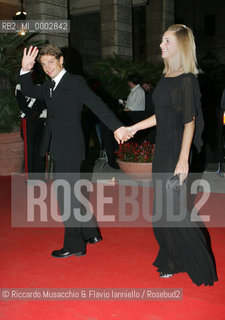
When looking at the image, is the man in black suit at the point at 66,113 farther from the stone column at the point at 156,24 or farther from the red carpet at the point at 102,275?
the stone column at the point at 156,24

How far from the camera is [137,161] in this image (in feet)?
24.6

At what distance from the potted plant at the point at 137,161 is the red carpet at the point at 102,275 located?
104 inches

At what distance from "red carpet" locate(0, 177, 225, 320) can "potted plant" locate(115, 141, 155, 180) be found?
104 inches

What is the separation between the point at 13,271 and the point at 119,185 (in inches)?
147

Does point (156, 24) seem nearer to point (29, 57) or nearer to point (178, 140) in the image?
point (29, 57)

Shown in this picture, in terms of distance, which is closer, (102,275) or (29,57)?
(102,275)

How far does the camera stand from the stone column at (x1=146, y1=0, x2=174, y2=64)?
56.8ft

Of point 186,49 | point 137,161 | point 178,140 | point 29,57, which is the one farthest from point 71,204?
point 137,161

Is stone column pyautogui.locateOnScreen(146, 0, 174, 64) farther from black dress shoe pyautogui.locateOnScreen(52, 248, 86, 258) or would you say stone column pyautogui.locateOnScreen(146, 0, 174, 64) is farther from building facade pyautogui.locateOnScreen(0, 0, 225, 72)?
black dress shoe pyautogui.locateOnScreen(52, 248, 86, 258)

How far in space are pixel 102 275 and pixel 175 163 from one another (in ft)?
3.90

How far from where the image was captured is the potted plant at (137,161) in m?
7.39

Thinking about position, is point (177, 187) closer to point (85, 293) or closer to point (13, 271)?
point (85, 293)

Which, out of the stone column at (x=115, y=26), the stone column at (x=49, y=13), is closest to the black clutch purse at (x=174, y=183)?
the stone column at (x=49, y=13)

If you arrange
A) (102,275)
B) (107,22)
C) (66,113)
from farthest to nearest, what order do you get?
(107,22) < (66,113) < (102,275)
